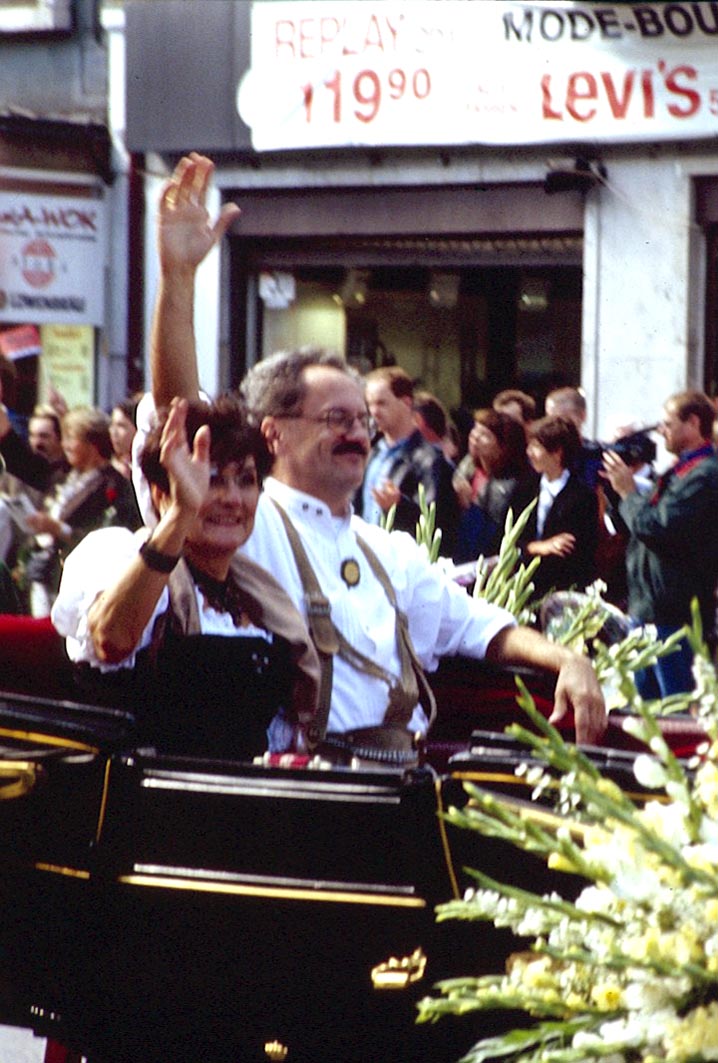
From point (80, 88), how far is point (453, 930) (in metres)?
14.2

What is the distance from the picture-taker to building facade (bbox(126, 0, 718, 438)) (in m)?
14.1

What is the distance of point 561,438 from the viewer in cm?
931

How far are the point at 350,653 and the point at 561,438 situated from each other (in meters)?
4.87

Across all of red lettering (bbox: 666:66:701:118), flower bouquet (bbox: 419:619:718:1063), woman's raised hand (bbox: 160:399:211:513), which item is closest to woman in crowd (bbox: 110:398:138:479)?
red lettering (bbox: 666:66:701:118)

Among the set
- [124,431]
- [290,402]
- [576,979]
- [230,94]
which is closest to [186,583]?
[290,402]

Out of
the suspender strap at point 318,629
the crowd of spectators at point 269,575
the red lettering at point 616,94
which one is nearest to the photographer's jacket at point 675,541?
the crowd of spectators at point 269,575

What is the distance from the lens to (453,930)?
341 centimetres

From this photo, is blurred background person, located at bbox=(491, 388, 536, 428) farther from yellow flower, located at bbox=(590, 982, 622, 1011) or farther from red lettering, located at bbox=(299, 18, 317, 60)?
yellow flower, located at bbox=(590, 982, 622, 1011)

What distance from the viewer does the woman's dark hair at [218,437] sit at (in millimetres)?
4195

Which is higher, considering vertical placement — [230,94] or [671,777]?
[230,94]

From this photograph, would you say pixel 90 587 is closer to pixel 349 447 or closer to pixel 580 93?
pixel 349 447

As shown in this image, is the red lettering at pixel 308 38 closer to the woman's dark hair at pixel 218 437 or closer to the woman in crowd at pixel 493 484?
the woman in crowd at pixel 493 484

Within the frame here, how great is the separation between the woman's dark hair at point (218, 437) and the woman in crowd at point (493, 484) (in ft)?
16.3

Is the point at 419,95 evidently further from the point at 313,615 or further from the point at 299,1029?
the point at 299,1029
